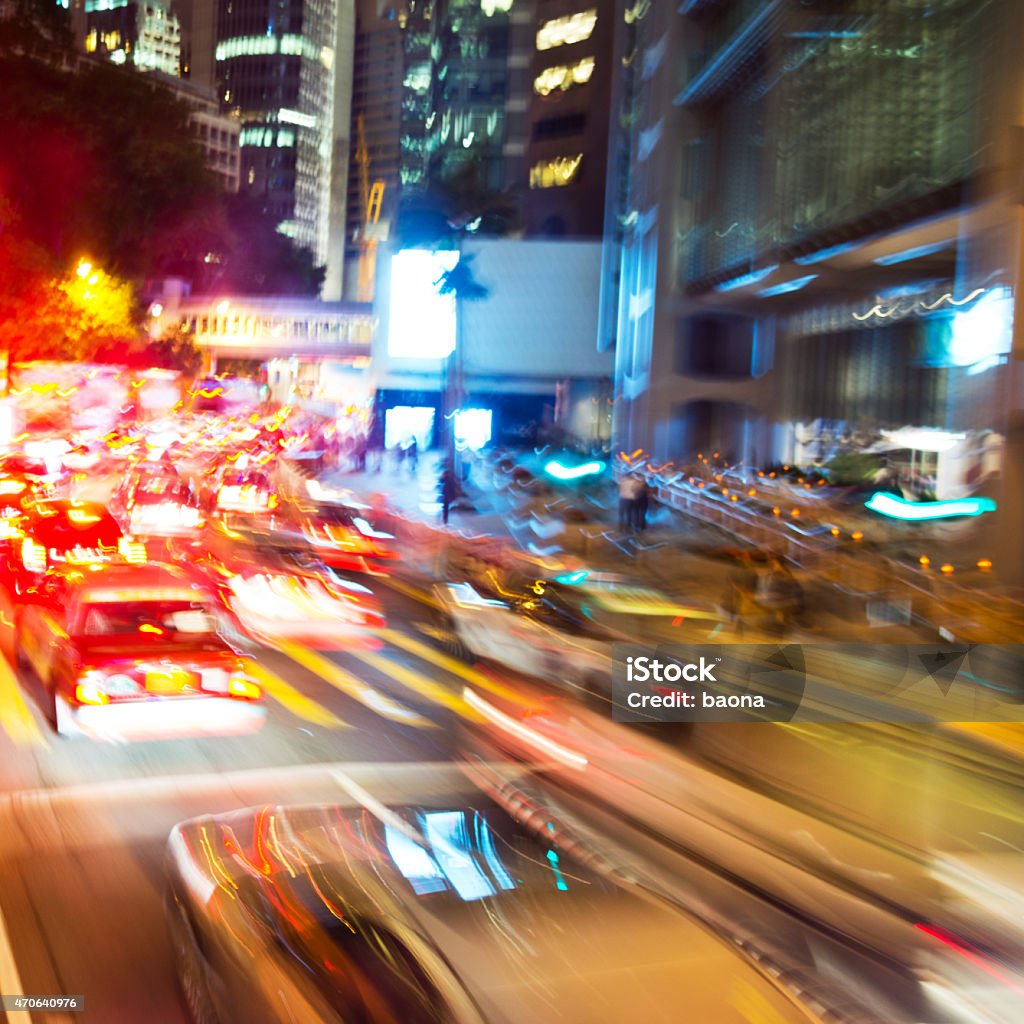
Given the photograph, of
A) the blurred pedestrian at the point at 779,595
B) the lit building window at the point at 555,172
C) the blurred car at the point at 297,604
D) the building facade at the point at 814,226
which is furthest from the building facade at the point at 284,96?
the blurred pedestrian at the point at 779,595

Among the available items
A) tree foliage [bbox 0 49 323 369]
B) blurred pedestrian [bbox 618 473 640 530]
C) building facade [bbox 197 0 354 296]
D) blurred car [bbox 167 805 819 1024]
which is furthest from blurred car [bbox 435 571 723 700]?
building facade [bbox 197 0 354 296]

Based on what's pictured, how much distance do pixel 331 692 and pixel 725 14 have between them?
1505 inches

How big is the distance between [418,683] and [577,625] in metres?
2.67

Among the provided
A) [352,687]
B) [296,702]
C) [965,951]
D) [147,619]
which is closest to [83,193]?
[352,687]

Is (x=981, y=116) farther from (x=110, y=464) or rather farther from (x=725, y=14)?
(x=110, y=464)

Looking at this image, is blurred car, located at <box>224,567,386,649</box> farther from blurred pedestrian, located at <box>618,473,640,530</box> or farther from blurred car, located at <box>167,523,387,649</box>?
blurred pedestrian, located at <box>618,473,640,530</box>

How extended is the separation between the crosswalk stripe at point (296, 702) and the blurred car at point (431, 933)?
503 cm

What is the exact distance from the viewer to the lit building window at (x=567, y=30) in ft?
231

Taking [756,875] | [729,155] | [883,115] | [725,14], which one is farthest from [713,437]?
[756,875]

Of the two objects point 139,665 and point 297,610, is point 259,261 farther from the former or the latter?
point 139,665

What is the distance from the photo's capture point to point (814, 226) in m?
32.3

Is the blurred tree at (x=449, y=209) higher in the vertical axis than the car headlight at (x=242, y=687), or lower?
higher

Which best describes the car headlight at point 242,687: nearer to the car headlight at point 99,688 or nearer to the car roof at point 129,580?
the car headlight at point 99,688

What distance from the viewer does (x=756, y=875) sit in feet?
23.4
